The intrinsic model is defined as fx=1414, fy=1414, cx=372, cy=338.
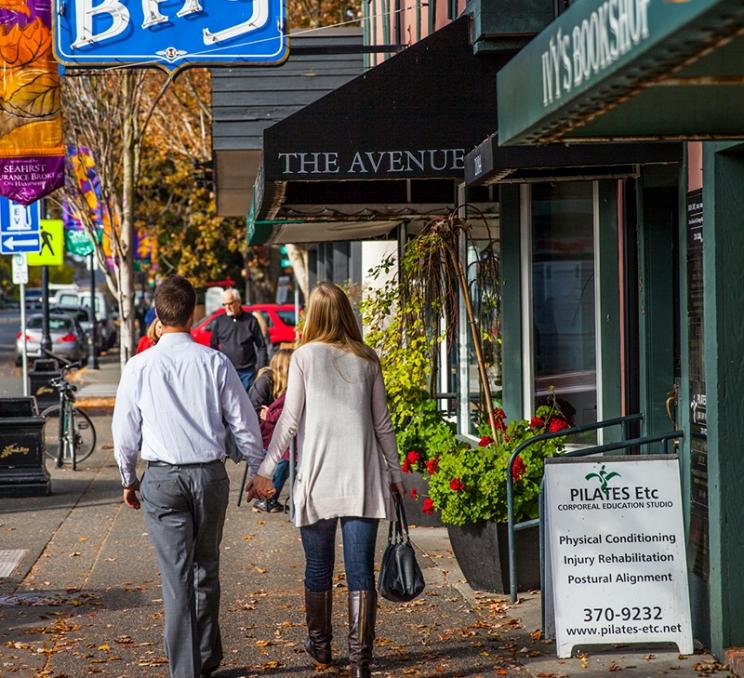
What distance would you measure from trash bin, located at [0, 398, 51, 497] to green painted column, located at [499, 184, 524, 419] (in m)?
4.98

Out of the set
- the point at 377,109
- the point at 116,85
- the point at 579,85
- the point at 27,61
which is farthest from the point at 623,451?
the point at 116,85

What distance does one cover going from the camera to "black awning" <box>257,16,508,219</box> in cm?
882

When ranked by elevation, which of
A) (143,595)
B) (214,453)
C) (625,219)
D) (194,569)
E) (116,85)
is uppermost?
(116,85)

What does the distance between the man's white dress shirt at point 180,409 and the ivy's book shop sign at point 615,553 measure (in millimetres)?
1559

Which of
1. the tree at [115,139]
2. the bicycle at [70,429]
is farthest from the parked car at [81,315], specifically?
the bicycle at [70,429]

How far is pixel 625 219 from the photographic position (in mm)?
8883

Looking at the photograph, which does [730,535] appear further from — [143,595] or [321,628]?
[143,595]

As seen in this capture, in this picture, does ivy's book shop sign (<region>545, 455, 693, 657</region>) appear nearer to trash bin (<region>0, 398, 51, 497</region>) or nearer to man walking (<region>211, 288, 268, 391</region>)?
trash bin (<region>0, 398, 51, 497</region>)

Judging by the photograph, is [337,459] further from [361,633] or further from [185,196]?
[185,196]

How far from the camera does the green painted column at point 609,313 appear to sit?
29.6 ft

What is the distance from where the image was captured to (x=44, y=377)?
20.1 m

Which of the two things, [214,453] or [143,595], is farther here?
[143,595]

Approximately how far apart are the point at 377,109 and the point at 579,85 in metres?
4.57

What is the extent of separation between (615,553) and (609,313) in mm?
2548
